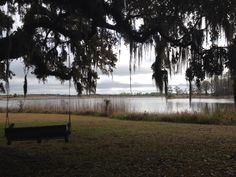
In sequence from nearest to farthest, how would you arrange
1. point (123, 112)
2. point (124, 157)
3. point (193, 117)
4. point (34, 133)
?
point (124, 157) < point (34, 133) < point (193, 117) < point (123, 112)

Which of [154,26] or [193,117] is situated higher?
[154,26]

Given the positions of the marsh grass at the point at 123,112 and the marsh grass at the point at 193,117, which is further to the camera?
the marsh grass at the point at 123,112

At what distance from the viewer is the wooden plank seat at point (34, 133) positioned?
8758mm

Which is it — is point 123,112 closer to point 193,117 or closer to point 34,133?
point 193,117

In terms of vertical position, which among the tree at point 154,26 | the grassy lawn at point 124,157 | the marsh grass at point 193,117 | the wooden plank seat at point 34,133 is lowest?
the grassy lawn at point 124,157

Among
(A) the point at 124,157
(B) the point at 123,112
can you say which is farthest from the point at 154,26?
(B) the point at 123,112

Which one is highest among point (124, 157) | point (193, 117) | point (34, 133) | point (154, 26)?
point (154, 26)

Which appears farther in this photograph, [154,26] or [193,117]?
[193,117]

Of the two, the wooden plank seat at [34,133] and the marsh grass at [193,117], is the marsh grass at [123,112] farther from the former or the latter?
the wooden plank seat at [34,133]

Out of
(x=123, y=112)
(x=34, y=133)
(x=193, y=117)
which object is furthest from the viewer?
(x=123, y=112)

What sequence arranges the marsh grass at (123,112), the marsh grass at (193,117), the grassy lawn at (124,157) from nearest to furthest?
the grassy lawn at (124,157) → the marsh grass at (193,117) → the marsh grass at (123,112)

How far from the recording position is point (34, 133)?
8.89 metres

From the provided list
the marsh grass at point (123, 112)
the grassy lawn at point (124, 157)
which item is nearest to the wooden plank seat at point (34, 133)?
the grassy lawn at point (124, 157)

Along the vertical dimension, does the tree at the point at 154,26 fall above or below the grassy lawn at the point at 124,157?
above
